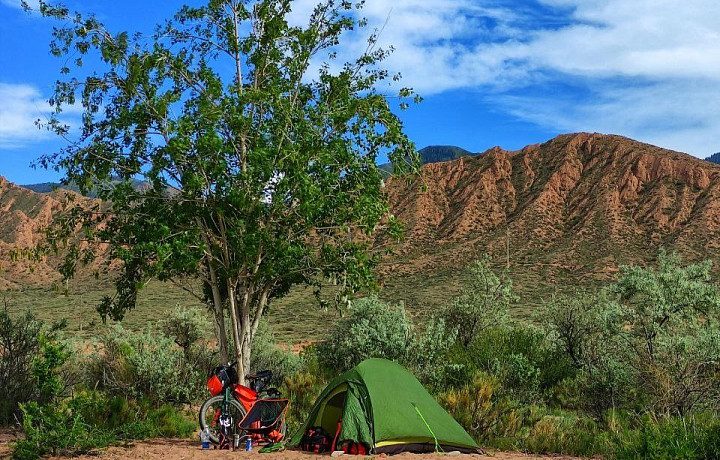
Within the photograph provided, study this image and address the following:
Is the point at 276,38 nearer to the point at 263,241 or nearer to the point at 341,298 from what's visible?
the point at 263,241

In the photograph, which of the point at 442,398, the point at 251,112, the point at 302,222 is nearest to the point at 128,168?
the point at 251,112

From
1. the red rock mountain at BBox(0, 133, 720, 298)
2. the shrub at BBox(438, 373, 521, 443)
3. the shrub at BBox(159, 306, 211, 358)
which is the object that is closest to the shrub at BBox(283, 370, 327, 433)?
the shrub at BBox(438, 373, 521, 443)

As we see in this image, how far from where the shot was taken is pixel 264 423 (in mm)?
10664

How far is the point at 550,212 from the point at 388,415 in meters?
55.9

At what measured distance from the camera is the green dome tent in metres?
10.1

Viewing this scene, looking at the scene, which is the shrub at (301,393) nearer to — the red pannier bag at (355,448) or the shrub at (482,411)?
the red pannier bag at (355,448)

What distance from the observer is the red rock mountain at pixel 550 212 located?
2100 inches

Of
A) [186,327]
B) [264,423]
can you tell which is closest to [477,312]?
[186,327]

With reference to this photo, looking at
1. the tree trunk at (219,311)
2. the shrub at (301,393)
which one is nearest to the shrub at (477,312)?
the shrub at (301,393)

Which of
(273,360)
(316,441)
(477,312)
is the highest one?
(477,312)

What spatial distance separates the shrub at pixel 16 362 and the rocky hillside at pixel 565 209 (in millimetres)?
39488

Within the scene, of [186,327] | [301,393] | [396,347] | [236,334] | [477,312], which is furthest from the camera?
[477,312]

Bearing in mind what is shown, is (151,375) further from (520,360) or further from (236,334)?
(520,360)

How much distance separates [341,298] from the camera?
11.7 meters
